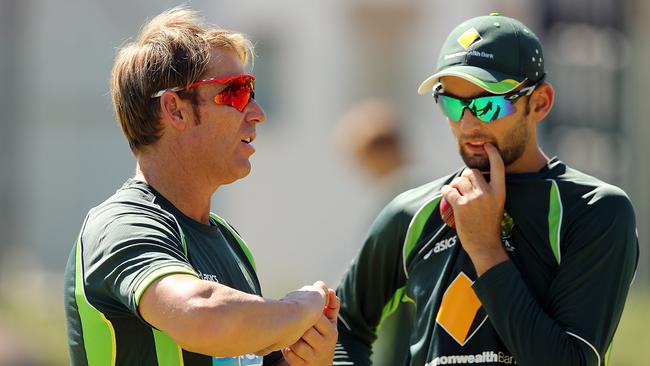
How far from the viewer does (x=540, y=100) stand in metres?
4.30

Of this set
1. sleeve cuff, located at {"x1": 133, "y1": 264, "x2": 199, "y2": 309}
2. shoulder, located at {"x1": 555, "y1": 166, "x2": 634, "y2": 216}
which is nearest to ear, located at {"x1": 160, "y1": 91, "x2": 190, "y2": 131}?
sleeve cuff, located at {"x1": 133, "y1": 264, "x2": 199, "y2": 309}

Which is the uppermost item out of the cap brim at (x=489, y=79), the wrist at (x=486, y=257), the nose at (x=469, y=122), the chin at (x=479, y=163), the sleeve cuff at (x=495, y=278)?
the cap brim at (x=489, y=79)

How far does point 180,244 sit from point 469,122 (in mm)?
1172

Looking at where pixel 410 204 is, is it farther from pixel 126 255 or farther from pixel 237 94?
pixel 126 255

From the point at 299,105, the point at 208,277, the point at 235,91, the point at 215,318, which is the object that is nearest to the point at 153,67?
the point at 235,91

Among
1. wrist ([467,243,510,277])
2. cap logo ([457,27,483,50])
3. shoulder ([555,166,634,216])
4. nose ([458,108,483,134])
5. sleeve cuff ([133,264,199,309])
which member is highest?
cap logo ([457,27,483,50])

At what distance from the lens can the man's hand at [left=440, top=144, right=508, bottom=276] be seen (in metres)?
4.09

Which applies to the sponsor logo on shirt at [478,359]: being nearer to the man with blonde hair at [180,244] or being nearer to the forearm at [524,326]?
the forearm at [524,326]

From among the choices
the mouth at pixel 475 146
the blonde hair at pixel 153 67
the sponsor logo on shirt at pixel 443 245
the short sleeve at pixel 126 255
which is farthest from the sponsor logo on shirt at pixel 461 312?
the blonde hair at pixel 153 67

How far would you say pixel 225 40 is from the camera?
411cm

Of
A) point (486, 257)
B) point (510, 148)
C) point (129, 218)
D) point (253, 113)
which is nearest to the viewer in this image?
point (129, 218)

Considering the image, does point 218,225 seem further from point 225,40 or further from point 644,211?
point 644,211

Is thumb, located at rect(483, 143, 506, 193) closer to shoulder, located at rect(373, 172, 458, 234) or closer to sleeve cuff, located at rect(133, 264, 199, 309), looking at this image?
shoulder, located at rect(373, 172, 458, 234)

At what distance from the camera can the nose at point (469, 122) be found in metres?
4.25
